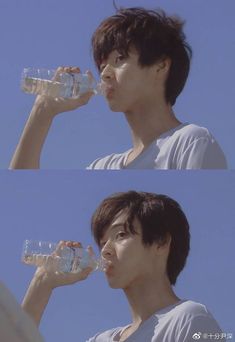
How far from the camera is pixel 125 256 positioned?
3.74 feet

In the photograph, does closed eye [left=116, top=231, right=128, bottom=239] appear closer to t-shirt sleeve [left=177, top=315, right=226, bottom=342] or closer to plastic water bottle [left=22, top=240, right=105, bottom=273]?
plastic water bottle [left=22, top=240, right=105, bottom=273]

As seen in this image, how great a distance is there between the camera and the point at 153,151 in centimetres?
108

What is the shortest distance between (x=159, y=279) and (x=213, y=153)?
0.81 ft

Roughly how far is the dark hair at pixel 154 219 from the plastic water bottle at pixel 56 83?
20cm

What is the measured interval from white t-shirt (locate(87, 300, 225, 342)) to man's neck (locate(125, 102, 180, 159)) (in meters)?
0.27

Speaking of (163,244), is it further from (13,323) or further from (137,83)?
(13,323)

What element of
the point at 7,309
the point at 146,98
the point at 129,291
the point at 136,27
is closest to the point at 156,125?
the point at 146,98

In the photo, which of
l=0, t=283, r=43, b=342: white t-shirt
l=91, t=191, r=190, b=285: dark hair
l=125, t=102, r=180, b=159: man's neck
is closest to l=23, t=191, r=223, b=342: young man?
l=91, t=191, r=190, b=285: dark hair

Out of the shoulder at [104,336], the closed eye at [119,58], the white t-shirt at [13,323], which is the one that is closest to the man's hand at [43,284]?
the shoulder at [104,336]

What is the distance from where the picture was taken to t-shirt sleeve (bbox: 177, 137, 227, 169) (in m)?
1.04

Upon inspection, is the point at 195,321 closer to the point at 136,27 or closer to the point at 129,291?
the point at 129,291

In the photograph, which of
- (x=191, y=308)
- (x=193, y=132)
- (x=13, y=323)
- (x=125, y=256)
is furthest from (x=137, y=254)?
(x=13, y=323)

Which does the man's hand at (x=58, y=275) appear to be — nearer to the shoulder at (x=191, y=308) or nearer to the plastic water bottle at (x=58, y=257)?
the plastic water bottle at (x=58, y=257)

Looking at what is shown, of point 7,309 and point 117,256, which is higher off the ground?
point 7,309
